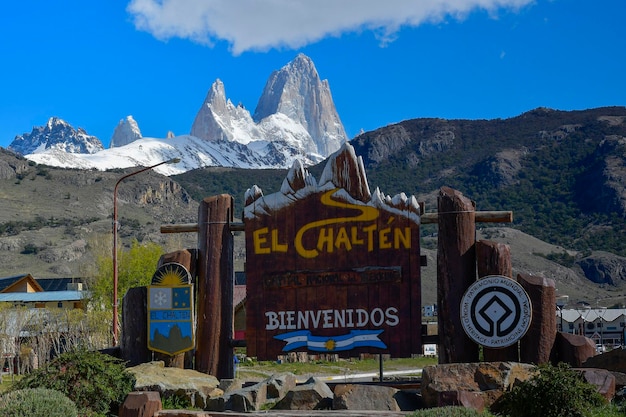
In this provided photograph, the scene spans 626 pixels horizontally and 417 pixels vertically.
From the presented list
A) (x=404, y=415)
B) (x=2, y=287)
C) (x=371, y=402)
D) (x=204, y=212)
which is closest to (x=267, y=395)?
(x=371, y=402)

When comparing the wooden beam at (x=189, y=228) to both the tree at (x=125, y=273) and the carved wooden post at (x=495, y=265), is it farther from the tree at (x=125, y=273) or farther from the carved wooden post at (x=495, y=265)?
the tree at (x=125, y=273)

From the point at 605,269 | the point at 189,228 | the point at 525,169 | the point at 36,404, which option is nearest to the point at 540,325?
the point at 189,228

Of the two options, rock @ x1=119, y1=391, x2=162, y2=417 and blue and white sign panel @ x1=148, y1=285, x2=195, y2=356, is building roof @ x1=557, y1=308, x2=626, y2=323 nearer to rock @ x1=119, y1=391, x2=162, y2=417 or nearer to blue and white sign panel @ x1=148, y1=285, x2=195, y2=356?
blue and white sign panel @ x1=148, y1=285, x2=195, y2=356

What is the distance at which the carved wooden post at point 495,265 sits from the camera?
50.2ft

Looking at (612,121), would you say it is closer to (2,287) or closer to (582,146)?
(582,146)

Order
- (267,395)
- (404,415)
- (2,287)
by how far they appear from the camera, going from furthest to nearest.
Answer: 1. (2,287)
2. (267,395)
3. (404,415)

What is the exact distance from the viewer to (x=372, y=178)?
17325 centimetres

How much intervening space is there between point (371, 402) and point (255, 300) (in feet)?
13.3

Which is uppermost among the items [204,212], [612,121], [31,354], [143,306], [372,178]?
[612,121]

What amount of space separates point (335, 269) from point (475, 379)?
12.5 ft

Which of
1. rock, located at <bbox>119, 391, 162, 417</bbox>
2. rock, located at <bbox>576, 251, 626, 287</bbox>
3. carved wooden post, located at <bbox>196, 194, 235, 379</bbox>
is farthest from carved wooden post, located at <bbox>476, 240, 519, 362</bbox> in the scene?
rock, located at <bbox>576, 251, 626, 287</bbox>

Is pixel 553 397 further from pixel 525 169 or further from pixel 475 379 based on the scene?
pixel 525 169

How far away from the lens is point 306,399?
1366cm

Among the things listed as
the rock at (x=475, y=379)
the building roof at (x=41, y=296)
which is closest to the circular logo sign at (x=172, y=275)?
the rock at (x=475, y=379)
